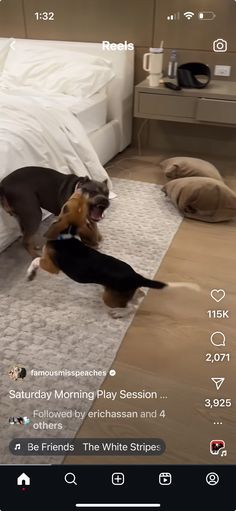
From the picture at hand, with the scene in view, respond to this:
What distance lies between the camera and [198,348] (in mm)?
1150

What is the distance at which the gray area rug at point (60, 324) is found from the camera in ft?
2.50

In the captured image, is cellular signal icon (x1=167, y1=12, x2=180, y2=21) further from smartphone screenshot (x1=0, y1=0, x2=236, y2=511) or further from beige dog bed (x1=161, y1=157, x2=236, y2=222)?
beige dog bed (x1=161, y1=157, x2=236, y2=222)

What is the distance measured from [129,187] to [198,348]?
1352 millimetres

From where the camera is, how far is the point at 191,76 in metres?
2.46

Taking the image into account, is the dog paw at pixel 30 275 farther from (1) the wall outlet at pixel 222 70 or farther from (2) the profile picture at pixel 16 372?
(1) the wall outlet at pixel 222 70

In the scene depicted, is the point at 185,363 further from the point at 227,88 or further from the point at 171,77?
the point at 171,77

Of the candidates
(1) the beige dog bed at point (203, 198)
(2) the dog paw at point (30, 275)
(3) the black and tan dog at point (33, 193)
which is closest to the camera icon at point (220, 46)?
(1) the beige dog bed at point (203, 198)

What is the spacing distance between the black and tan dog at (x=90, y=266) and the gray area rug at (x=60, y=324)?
11 cm
